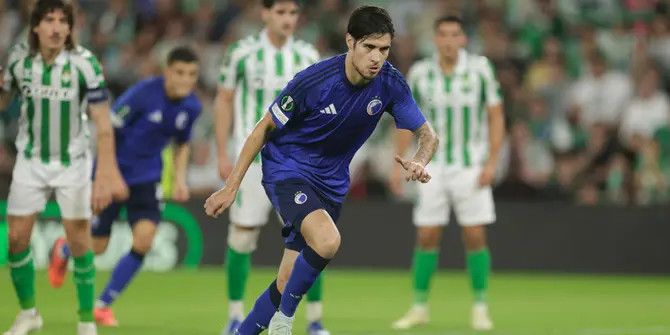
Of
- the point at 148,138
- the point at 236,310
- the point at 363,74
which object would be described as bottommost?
the point at 236,310

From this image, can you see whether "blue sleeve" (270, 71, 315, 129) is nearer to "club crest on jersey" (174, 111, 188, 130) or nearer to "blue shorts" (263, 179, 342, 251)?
"blue shorts" (263, 179, 342, 251)

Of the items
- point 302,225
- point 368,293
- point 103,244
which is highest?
point 302,225

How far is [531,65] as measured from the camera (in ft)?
55.3

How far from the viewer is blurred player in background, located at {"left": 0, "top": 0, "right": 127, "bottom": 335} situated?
8.78 metres

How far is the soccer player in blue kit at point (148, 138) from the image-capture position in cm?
1092

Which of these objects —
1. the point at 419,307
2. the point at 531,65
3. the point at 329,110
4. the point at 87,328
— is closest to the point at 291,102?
the point at 329,110

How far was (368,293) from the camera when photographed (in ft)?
43.1

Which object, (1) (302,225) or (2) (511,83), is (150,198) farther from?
(2) (511,83)

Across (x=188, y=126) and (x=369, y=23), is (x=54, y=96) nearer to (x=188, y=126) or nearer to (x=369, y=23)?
(x=369, y=23)

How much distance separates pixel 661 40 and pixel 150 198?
7778 millimetres

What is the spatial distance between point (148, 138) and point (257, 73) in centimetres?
164

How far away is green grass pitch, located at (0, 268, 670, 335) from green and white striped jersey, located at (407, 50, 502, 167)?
1.29 metres

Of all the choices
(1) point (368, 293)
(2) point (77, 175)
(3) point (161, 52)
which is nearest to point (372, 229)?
(1) point (368, 293)

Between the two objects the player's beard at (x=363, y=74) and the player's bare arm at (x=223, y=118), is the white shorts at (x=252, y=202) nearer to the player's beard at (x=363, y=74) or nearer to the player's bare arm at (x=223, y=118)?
the player's bare arm at (x=223, y=118)
